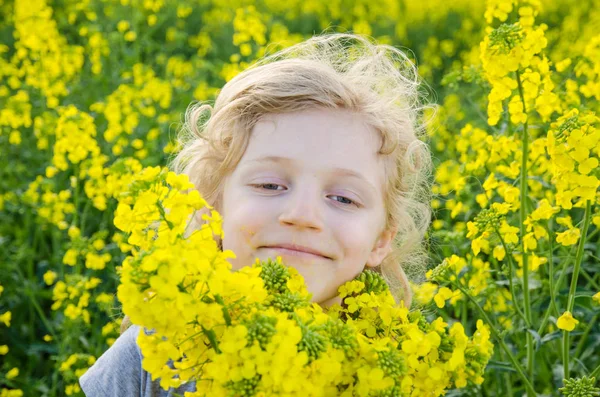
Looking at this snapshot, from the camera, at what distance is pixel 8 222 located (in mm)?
3941

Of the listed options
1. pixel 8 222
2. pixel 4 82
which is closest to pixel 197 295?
pixel 8 222

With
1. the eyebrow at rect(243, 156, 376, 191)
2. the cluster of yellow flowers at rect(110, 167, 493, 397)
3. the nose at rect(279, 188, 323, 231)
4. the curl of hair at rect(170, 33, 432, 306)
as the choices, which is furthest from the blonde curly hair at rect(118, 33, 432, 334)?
the cluster of yellow flowers at rect(110, 167, 493, 397)

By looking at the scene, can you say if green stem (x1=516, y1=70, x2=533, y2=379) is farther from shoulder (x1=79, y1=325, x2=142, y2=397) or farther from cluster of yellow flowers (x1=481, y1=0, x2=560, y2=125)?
shoulder (x1=79, y1=325, x2=142, y2=397)

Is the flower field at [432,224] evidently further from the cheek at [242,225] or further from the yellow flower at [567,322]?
the cheek at [242,225]

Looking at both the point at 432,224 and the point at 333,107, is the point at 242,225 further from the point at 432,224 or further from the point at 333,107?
the point at 432,224

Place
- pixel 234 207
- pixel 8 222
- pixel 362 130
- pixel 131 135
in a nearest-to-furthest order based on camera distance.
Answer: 1. pixel 234 207
2. pixel 362 130
3. pixel 8 222
4. pixel 131 135

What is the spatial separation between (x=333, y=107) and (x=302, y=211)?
15.1 inches

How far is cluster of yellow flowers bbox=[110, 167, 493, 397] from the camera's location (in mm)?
1213

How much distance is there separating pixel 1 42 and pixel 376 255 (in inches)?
215

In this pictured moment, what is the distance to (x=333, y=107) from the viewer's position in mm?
2092

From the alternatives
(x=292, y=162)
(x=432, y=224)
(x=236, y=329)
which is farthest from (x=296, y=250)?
(x=432, y=224)

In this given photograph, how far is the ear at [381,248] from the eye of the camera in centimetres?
223

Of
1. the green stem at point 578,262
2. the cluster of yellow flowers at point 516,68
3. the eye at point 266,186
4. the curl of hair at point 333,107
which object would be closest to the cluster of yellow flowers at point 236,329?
the eye at point 266,186

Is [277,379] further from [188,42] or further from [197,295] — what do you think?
[188,42]
